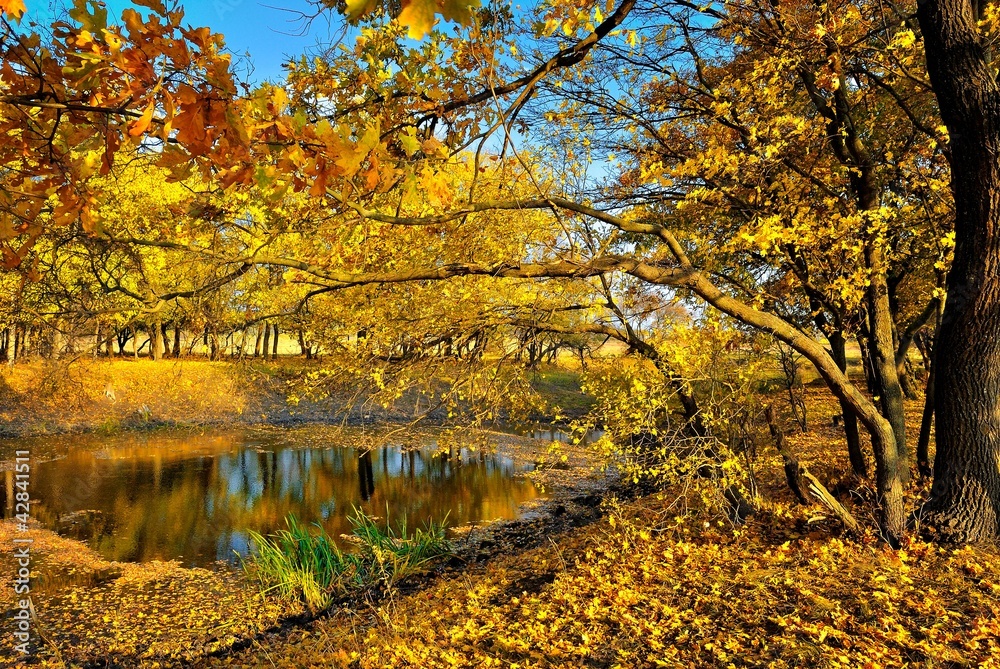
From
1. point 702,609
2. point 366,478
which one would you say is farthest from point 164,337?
point 702,609

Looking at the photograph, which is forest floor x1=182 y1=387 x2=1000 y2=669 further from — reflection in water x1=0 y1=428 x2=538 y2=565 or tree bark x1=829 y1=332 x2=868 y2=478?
reflection in water x1=0 y1=428 x2=538 y2=565

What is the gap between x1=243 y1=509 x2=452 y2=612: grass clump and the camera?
7918mm

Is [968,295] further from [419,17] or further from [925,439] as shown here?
[419,17]

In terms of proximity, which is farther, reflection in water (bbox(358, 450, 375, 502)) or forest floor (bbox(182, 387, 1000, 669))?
reflection in water (bbox(358, 450, 375, 502))

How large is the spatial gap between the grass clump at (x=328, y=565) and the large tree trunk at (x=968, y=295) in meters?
6.16

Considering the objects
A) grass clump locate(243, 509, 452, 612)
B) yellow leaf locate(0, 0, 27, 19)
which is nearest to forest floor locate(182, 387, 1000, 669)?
grass clump locate(243, 509, 452, 612)

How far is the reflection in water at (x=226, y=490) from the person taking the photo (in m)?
11.1

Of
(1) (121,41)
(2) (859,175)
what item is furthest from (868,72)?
(1) (121,41)

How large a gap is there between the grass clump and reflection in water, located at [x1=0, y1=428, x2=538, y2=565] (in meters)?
1.61

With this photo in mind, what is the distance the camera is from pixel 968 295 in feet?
16.6

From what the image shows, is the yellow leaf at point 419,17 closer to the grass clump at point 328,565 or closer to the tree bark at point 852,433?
the grass clump at point 328,565

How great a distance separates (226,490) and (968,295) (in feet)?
47.8

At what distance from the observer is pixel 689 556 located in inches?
248

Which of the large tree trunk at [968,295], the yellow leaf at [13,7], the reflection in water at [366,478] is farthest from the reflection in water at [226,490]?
the yellow leaf at [13,7]
